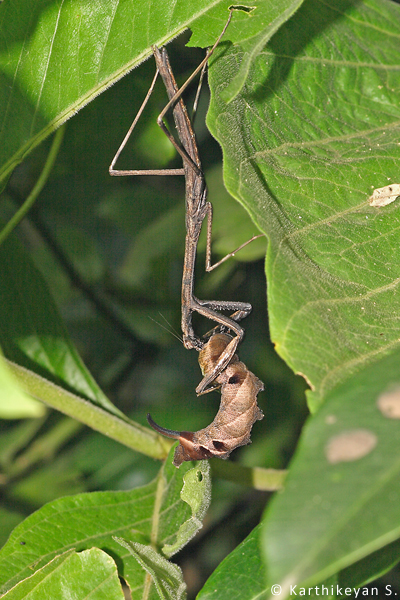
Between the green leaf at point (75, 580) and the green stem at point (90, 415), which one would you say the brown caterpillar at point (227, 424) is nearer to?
the green stem at point (90, 415)

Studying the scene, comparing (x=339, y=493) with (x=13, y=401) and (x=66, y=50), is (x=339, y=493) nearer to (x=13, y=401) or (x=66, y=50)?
(x=13, y=401)

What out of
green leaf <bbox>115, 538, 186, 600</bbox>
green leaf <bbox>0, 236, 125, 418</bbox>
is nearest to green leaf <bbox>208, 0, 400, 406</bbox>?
green leaf <bbox>115, 538, 186, 600</bbox>

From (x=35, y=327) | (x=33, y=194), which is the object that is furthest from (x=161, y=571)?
(x=33, y=194)

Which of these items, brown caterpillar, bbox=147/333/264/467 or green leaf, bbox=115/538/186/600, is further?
brown caterpillar, bbox=147/333/264/467

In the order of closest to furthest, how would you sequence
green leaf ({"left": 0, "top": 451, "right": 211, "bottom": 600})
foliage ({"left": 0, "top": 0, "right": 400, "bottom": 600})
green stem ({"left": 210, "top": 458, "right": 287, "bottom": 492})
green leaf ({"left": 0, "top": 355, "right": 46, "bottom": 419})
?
green leaf ({"left": 0, "top": 355, "right": 46, "bottom": 419}) → foliage ({"left": 0, "top": 0, "right": 400, "bottom": 600}) → green leaf ({"left": 0, "top": 451, "right": 211, "bottom": 600}) → green stem ({"left": 210, "top": 458, "right": 287, "bottom": 492})

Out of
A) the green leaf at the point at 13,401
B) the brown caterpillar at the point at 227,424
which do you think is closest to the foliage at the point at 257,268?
the green leaf at the point at 13,401

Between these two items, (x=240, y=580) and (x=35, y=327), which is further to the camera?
(x=35, y=327)

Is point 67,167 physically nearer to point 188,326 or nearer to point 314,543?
point 188,326

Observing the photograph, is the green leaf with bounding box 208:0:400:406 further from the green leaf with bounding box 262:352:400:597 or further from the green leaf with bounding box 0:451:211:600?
the green leaf with bounding box 0:451:211:600
